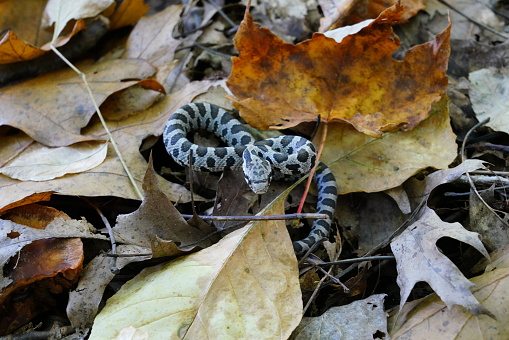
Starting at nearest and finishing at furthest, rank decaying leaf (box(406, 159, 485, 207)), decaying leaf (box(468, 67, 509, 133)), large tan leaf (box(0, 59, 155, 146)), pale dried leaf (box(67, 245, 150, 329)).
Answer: pale dried leaf (box(67, 245, 150, 329)) < decaying leaf (box(406, 159, 485, 207)) < decaying leaf (box(468, 67, 509, 133)) < large tan leaf (box(0, 59, 155, 146))

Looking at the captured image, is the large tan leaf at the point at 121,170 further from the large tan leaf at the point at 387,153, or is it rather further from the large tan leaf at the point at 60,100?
the large tan leaf at the point at 387,153

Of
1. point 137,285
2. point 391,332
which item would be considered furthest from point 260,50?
point 391,332

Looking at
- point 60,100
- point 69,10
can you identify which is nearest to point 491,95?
point 60,100

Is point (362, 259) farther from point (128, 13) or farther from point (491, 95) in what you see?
point (128, 13)

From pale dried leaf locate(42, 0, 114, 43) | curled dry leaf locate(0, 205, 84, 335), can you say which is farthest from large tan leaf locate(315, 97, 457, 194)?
pale dried leaf locate(42, 0, 114, 43)

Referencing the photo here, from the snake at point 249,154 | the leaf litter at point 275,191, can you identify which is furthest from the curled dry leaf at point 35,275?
the snake at point 249,154

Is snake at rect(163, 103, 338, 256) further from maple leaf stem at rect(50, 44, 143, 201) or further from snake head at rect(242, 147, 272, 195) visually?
maple leaf stem at rect(50, 44, 143, 201)

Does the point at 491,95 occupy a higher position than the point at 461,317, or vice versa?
the point at 461,317
